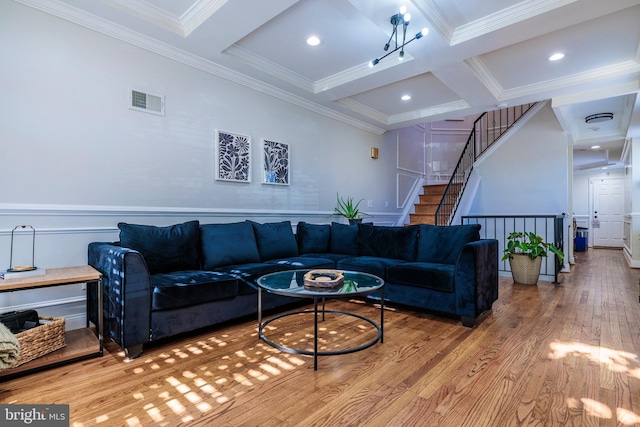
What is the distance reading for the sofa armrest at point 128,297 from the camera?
212 cm

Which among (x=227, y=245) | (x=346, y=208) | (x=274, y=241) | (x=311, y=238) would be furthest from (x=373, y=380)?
(x=346, y=208)

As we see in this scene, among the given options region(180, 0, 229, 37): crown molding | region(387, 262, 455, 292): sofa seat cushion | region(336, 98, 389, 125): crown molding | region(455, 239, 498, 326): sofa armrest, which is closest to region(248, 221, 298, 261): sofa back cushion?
region(387, 262, 455, 292): sofa seat cushion

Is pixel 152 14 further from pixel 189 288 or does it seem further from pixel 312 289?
pixel 312 289

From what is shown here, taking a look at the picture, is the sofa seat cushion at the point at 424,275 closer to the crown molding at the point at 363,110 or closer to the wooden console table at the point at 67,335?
the wooden console table at the point at 67,335

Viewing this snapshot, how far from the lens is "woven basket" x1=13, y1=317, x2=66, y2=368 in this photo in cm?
195

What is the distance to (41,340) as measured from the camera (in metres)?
2.05

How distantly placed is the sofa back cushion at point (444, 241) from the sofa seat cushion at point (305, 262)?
1026 mm

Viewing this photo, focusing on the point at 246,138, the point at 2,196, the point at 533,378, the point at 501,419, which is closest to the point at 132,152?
the point at 2,196

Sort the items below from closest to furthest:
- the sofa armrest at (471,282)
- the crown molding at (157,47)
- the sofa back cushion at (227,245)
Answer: the crown molding at (157,47) → the sofa armrest at (471,282) → the sofa back cushion at (227,245)

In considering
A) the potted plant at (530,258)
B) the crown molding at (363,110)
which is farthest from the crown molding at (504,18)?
the potted plant at (530,258)

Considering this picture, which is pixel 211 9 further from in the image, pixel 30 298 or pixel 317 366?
pixel 317 366

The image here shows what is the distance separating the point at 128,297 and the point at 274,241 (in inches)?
68.2

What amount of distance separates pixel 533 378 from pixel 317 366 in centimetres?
129

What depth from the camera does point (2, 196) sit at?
2350 mm
